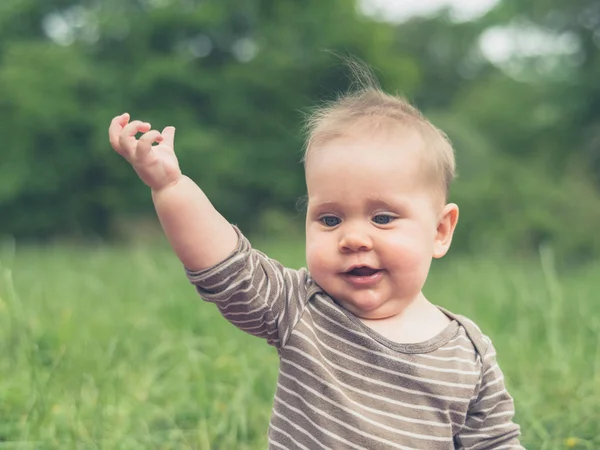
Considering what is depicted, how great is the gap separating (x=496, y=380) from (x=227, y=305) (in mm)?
653

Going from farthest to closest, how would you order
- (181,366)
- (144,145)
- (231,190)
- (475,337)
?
(231,190) → (181,366) → (475,337) → (144,145)

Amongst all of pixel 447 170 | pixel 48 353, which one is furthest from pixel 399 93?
pixel 48 353

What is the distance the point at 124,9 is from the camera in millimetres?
18266

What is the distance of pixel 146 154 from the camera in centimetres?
152

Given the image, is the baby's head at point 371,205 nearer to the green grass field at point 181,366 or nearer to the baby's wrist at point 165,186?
the baby's wrist at point 165,186

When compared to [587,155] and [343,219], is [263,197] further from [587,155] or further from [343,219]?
[343,219]

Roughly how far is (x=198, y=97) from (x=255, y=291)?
15.9m

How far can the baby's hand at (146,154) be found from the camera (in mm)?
1526

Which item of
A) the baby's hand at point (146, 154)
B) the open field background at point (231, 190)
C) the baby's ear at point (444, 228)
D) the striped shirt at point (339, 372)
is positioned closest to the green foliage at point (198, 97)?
the open field background at point (231, 190)

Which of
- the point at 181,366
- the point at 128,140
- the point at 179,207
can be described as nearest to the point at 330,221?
the point at 179,207

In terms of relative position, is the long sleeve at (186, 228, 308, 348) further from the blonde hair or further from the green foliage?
the green foliage

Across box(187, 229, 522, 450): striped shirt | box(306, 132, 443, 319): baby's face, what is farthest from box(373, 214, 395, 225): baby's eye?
box(187, 229, 522, 450): striped shirt

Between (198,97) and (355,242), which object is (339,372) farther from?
(198,97)

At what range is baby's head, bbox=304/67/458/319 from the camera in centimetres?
167
